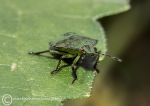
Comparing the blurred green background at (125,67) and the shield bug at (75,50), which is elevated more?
the shield bug at (75,50)

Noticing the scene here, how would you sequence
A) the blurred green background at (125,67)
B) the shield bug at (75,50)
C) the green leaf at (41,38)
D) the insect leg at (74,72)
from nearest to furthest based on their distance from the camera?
the green leaf at (41,38)
the insect leg at (74,72)
the shield bug at (75,50)
the blurred green background at (125,67)

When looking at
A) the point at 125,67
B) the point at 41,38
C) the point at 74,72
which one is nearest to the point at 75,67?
the point at 74,72

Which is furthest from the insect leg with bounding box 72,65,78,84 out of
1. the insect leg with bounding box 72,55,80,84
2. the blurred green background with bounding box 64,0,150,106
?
the blurred green background with bounding box 64,0,150,106

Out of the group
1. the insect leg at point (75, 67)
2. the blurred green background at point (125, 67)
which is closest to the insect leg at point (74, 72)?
the insect leg at point (75, 67)

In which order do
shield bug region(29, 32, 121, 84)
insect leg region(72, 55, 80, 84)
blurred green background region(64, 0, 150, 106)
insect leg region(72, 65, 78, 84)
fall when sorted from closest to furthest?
1. insect leg region(72, 65, 78, 84)
2. insect leg region(72, 55, 80, 84)
3. shield bug region(29, 32, 121, 84)
4. blurred green background region(64, 0, 150, 106)

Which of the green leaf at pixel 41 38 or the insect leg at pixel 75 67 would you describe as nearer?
the green leaf at pixel 41 38

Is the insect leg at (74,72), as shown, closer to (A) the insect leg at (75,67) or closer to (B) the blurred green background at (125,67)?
(A) the insect leg at (75,67)

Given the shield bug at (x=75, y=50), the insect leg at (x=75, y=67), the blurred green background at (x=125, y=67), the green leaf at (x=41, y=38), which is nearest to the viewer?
the green leaf at (x=41, y=38)

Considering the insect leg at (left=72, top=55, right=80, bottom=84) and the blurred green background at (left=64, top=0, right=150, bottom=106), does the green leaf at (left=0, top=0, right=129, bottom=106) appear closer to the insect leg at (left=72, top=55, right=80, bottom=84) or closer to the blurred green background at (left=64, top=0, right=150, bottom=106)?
the insect leg at (left=72, top=55, right=80, bottom=84)
